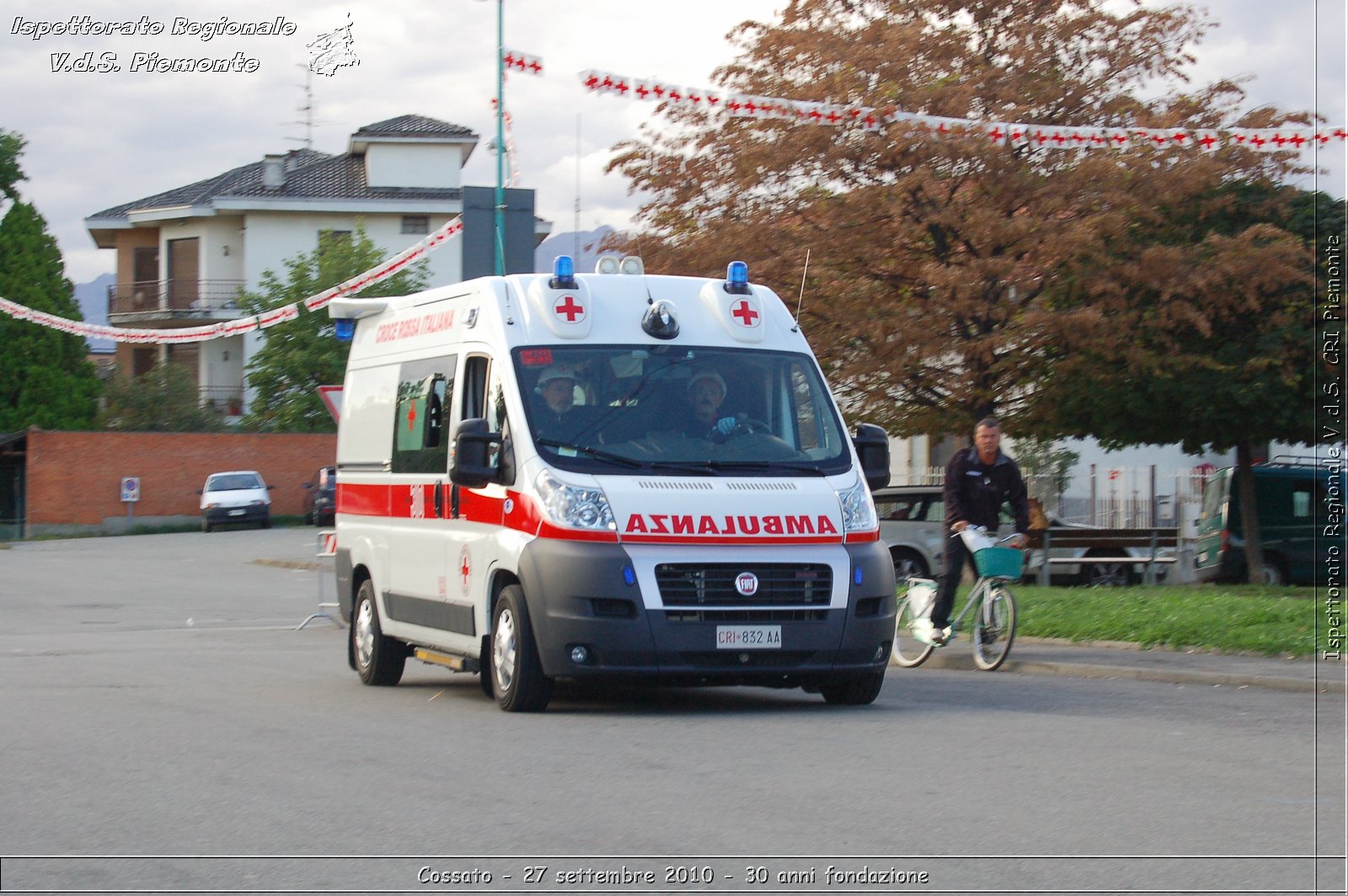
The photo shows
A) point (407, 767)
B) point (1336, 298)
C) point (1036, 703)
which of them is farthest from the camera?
point (1336, 298)

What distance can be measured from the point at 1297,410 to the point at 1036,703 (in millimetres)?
11759

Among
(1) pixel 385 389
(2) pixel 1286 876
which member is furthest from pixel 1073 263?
(2) pixel 1286 876

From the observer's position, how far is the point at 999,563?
42.7 ft

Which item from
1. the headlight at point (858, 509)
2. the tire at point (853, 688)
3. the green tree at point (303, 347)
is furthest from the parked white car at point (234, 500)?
the headlight at point (858, 509)

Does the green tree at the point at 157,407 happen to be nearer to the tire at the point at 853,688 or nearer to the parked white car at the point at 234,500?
the parked white car at the point at 234,500

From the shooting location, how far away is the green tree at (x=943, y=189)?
21.2 metres

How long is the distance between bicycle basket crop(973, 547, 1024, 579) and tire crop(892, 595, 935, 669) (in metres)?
1.14

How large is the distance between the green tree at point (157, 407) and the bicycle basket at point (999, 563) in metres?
45.3

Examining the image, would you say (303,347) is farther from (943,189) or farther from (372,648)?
(372,648)

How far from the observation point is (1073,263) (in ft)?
69.7

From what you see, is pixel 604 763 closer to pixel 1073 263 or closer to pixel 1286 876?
pixel 1286 876

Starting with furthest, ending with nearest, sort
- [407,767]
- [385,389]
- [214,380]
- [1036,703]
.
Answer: [214,380]
[385,389]
[1036,703]
[407,767]

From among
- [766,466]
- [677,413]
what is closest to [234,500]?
[677,413]

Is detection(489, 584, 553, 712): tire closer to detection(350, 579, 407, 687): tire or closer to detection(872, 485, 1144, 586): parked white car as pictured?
detection(350, 579, 407, 687): tire
